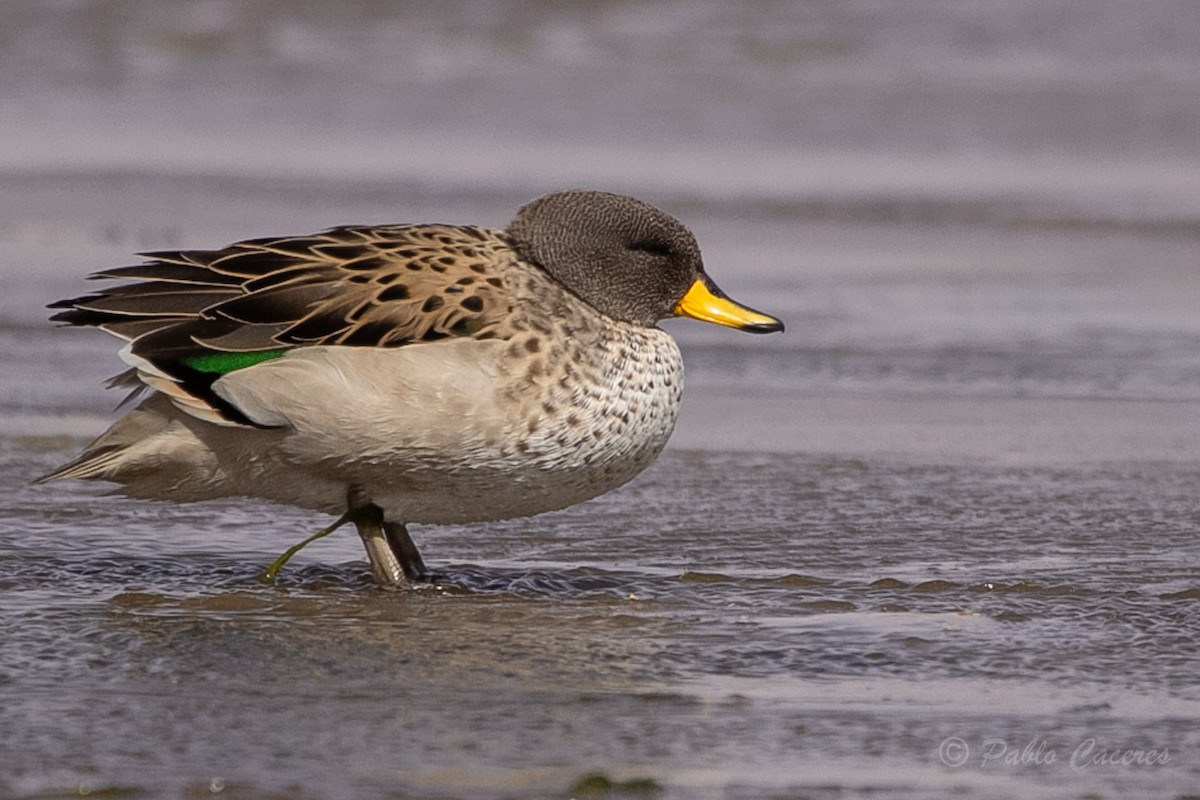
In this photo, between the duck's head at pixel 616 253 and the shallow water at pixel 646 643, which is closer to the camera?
the shallow water at pixel 646 643

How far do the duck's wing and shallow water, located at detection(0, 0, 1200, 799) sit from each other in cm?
56

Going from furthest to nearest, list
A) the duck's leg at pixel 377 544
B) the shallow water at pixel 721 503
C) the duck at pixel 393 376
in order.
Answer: the duck's leg at pixel 377 544
the duck at pixel 393 376
the shallow water at pixel 721 503

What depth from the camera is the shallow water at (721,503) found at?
4043 mm

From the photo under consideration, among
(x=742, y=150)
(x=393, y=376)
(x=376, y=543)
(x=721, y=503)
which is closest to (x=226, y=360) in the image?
(x=393, y=376)

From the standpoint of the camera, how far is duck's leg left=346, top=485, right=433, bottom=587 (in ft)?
17.7

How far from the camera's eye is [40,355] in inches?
337

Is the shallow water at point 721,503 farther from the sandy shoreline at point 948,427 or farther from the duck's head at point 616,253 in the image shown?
the duck's head at point 616,253

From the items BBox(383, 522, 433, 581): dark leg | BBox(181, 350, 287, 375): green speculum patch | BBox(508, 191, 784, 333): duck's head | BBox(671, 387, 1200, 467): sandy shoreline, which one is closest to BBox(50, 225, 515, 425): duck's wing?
BBox(181, 350, 287, 375): green speculum patch

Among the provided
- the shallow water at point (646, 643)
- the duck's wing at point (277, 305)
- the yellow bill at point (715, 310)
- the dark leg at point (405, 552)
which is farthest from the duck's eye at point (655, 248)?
the dark leg at point (405, 552)

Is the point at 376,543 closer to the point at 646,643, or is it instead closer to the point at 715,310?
the point at 646,643

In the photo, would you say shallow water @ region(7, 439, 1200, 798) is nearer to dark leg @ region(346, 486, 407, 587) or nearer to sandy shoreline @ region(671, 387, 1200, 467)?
dark leg @ region(346, 486, 407, 587)

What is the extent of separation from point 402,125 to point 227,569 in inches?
398

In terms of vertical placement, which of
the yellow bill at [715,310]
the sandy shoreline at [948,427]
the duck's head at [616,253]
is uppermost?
the duck's head at [616,253]

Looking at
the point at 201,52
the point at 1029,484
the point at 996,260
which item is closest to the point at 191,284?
the point at 1029,484
